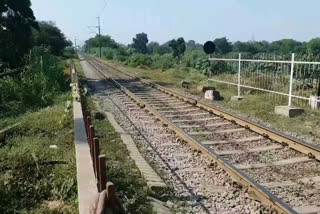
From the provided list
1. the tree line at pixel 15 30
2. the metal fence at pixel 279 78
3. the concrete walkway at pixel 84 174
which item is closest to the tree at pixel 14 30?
the tree line at pixel 15 30

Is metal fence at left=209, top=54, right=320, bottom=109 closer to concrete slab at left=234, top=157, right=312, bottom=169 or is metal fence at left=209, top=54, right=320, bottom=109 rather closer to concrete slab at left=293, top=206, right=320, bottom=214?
concrete slab at left=234, top=157, right=312, bottom=169

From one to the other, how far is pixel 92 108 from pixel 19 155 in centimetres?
626

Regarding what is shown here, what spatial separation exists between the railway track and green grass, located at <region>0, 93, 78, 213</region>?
2.41 m

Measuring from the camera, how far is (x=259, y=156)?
6750 millimetres

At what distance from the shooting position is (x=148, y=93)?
16.2m

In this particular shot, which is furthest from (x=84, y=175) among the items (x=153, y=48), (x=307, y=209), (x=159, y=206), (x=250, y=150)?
(x=153, y=48)

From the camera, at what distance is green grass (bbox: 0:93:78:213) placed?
4.38m

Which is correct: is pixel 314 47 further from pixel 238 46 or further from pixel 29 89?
pixel 238 46

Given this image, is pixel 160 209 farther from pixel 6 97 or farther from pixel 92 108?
pixel 6 97

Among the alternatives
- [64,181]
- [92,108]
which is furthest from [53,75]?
[64,181]

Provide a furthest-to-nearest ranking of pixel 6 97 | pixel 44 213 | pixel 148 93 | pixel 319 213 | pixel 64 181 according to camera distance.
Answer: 1. pixel 148 93
2. pixel 6 97
3. pixel 64 181
4. pixel 319 213
5. pixel 44 213

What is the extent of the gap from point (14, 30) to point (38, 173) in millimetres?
29505

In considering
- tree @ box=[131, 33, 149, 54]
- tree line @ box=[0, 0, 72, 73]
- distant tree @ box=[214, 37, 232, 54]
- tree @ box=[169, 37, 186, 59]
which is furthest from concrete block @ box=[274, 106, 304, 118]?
tree @ box=[131, 33, 149, 54]

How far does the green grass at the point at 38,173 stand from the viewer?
4.38 metres
